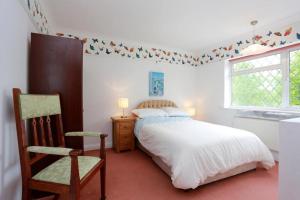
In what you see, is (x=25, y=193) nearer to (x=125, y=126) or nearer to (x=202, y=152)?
(x=202, y=152)

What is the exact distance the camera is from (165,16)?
8.30 feet

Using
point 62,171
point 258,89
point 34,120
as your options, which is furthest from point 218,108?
point 34,120

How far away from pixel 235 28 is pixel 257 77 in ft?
3.63

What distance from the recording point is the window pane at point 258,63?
2.98 m

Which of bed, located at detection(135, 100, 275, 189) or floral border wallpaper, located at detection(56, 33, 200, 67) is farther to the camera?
floral border wallpaper, located at detection(56, 33, 200, 67)

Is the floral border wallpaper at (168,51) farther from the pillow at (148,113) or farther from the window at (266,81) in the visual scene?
the pillow at (148,113)

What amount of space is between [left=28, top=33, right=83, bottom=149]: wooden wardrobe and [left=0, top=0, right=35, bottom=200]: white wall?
0.18 meters

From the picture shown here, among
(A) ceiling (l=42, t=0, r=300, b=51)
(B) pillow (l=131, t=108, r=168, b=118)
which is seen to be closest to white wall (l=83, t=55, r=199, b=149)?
(B) pillow (l=131, t=108, r=168, b=118)

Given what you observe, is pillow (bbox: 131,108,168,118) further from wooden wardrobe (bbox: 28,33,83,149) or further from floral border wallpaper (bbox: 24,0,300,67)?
wooden wardrobe (bbox: 28,33,83,149)

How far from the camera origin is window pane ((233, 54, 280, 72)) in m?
2.98

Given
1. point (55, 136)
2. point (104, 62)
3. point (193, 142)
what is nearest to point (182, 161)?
point (193, 142)

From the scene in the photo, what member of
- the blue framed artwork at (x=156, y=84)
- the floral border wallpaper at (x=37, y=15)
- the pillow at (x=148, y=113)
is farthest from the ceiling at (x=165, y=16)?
the pillow at (x=148, y=113)

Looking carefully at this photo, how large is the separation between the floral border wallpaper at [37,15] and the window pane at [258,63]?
374 cm

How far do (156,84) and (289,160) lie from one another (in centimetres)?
313
